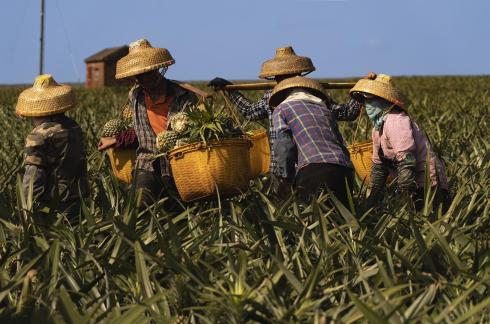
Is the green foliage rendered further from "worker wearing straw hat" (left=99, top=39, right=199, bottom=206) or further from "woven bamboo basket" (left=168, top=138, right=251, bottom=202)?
"worker wearing straw hat" (left=99, top=39, right=199, bottom=206)

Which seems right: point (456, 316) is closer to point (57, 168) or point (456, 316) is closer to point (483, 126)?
point (57, 168)

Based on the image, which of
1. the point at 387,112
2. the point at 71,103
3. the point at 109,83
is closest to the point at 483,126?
the point at 387,112

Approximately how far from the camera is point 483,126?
29.8 ft

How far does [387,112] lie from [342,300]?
1.97 m

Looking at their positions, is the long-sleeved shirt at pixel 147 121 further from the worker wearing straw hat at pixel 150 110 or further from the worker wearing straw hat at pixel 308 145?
the worker wearing straw hat at pixel 308 145

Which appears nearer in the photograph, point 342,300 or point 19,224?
point 342,300

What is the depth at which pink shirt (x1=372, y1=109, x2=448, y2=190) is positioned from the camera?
4.84m

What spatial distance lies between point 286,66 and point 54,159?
164 cm

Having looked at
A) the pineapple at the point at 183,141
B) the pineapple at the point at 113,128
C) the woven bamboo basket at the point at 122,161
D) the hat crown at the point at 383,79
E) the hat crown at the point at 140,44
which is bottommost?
the woven bamboo basket at the point at 122,161

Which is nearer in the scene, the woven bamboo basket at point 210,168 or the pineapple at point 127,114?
the woven bamboo basket at point 210,168

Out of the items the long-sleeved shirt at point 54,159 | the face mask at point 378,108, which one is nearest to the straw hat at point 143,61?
the long-sleeved shirt at point 54,159

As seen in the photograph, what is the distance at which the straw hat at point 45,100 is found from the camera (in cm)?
482

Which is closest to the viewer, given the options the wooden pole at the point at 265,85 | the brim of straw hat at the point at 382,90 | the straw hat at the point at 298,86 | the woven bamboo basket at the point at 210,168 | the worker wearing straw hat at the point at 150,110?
the woven bamboo basket at the point at 210,168

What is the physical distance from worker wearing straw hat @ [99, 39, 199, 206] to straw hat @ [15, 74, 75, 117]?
416 millimetres
